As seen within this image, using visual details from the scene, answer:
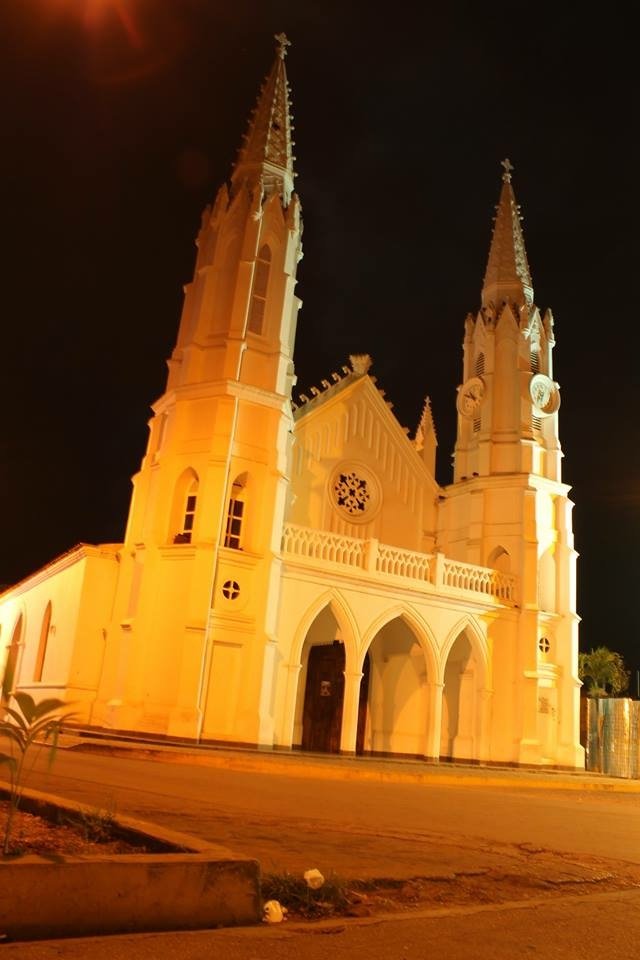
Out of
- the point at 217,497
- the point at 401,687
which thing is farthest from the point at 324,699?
the point at 217,497

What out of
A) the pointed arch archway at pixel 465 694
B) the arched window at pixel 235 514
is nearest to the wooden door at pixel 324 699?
the pointed arch archway at pixel 465 694

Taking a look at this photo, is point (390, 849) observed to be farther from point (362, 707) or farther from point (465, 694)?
point (465, 694)

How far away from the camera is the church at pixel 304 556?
22.3m

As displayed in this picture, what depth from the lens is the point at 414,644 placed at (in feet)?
90.2

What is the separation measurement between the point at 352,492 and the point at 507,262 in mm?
12562

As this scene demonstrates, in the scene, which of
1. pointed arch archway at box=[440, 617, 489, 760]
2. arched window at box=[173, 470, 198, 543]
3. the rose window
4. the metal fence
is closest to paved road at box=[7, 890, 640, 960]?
arched window at box=[173, 470, 198, 543]

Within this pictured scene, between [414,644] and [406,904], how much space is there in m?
23.0

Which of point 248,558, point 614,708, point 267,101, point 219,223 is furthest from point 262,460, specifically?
point 614,708

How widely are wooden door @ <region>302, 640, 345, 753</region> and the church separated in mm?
74

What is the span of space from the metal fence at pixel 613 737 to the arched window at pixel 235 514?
1678cm

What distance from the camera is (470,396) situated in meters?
32.8

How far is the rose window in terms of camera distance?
28734 millimetres

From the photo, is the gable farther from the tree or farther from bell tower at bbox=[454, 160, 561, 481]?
the tree

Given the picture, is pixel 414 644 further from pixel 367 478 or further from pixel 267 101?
pixel 267 101
